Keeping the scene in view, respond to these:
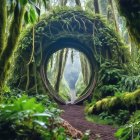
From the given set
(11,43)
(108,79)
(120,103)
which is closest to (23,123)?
(11,43)

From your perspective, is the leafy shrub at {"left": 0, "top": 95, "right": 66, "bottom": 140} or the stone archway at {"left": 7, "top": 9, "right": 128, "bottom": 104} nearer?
the leafy shrub at {"left": 0, "top": 95, "right": 66, "bottom": 140}

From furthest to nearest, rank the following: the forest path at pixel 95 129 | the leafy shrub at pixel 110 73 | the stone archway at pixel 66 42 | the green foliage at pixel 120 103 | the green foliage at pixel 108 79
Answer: the stone archway at pixel 66 42
the leafy shrub at pixel 110 73
the green foliage at pixel 108 79
the green foliage at pixel 120 103
the forest path at pixel 95 129

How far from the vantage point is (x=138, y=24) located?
4180 mm

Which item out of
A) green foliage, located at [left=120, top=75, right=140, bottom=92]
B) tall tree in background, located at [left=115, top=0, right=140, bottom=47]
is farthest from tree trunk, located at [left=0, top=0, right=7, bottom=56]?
green foliage, located at [left=120, top=75, right=140, bottom=92]

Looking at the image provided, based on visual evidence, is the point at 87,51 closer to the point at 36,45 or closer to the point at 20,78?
the point at 36,45

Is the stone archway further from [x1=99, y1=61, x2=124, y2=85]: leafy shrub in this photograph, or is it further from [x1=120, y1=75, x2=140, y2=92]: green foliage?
[x1=120, y1=75, x2=140, y2=92]: green foliage

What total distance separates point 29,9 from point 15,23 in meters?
0.63

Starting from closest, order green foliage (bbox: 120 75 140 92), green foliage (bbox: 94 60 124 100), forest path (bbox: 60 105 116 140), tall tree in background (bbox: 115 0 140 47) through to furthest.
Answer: tall tree in background (bbox: 115 0 140 47)
forest path (bbox: 60 105 116 140)
green foliage (bbox: 120 75 140 92)
green foliage (bbox: 94 60 124 100)

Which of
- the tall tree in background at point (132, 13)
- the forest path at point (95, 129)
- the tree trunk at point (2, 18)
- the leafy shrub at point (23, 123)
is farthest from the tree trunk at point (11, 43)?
the forest path at point (95, 129)

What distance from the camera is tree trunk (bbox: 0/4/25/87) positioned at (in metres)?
4.98

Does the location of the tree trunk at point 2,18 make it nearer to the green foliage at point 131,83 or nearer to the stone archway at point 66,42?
the green foliage at point 131,83

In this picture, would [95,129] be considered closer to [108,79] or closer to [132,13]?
[132,13]

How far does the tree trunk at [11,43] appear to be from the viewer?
498 centimetres

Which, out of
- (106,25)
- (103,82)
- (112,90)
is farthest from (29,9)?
(106,25)
